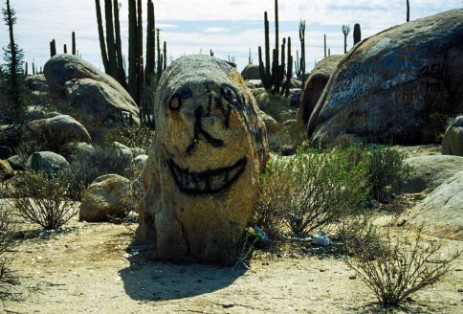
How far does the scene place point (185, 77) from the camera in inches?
241

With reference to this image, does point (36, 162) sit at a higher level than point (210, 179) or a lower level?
higher

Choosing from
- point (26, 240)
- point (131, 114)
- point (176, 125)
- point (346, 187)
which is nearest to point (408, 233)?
point (346, 187)

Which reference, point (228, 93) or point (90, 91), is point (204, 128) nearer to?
point (228, 93)

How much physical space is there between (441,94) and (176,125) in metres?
8.29

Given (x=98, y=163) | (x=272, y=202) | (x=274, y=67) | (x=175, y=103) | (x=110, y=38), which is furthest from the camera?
(x=274, y=67)

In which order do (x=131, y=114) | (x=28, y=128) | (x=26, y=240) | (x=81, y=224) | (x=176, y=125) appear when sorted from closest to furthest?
1. (x=176, y=125)
2. (x=26, y=240)
3. (x=81, y=224)
4. (x=28, y=128)
5. (x=131, y=114)

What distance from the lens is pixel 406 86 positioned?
1293 cm

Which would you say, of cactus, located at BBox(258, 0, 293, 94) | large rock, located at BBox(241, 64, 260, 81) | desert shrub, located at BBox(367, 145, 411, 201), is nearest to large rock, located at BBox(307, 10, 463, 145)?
desert shrub, located at BBox(367, 145, 411, 201)

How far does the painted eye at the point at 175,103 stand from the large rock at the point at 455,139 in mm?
6143

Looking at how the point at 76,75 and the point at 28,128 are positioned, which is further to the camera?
the point at 76,75

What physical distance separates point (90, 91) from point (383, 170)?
40.0ft

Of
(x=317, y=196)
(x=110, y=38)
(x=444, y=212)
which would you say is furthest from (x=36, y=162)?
(x=110, y=38)

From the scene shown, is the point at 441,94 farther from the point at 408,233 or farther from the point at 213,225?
the point at 213,225

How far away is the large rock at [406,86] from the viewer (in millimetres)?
12867
